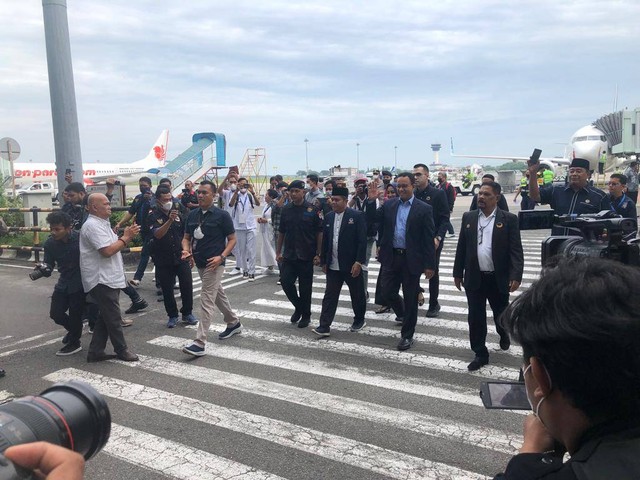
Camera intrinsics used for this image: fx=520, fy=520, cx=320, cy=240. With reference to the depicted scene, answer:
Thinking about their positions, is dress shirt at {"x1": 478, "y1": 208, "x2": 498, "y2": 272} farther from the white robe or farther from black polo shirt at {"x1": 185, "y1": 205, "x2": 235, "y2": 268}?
the white robe

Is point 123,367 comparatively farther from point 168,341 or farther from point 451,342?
point 451,342

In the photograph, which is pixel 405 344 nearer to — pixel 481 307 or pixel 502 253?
pixel 481 307

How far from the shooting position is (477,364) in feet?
17.4

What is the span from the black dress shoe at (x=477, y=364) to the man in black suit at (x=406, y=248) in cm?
86

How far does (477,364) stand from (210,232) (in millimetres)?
3429

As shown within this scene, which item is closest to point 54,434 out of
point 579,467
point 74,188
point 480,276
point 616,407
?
point 579,467

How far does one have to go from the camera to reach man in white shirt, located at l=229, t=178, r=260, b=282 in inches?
415

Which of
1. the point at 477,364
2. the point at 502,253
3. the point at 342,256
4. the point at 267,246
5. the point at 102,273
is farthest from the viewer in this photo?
the point at 267,246

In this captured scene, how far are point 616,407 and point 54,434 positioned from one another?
4.23 feet

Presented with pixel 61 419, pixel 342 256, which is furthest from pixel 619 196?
pixel 61 419

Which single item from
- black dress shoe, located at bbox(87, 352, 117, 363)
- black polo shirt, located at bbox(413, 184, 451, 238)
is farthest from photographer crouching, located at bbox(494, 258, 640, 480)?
black polo shirt, located at bbox(413, 184, 451, 238)

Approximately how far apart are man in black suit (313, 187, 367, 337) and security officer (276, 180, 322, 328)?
11.1 inches

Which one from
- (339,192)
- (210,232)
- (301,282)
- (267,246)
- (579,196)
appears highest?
(339,192)

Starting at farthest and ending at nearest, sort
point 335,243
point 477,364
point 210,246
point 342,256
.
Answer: point 335,243 < point 342,256 < point 210,246 < point 477,364
